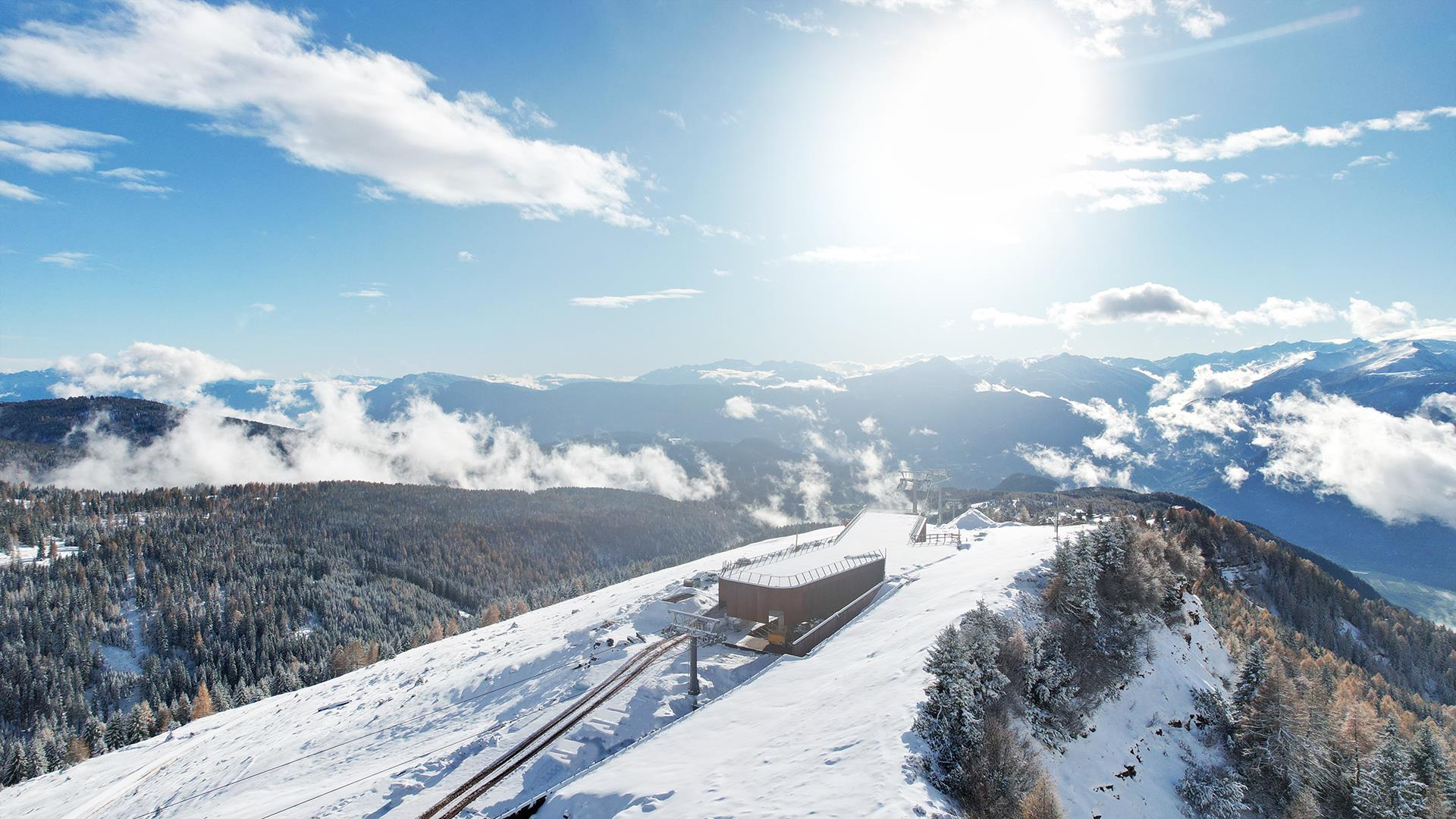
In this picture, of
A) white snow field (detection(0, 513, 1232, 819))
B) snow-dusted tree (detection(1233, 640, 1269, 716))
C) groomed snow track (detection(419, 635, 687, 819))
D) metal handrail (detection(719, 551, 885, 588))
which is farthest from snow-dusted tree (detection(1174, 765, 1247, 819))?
groomed snow track (detection(419, 635, 687, 819))

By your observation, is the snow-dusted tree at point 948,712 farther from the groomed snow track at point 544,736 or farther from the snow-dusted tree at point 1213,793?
Result: the groomed snow track at point 544,736

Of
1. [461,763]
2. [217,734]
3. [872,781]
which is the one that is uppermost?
[872,781]

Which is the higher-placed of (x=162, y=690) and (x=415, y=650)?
(x=415, y=650)

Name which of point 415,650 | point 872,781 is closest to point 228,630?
point 415,650

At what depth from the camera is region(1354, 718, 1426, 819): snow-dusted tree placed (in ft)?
88.8

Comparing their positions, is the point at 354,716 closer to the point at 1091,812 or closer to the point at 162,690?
the point at 1091,812

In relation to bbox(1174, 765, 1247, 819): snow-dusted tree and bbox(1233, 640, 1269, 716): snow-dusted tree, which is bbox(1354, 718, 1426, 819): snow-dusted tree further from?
bbox(1233, 640, 1269, 716): snow-dusted tree

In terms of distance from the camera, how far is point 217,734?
182 ft

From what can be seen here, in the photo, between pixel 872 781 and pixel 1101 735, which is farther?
pixel 1101 735

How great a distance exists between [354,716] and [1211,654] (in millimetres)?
66646

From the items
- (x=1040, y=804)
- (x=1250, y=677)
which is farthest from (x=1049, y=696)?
(x=1250, y=677)

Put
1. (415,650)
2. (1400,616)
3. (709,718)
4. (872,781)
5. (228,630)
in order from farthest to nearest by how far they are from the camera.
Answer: (228,630) < (1400,616) < (415,650) < (709,718) < (872,781)

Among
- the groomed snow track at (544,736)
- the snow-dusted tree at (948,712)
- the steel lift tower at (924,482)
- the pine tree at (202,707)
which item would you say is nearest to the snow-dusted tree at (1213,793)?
the snow-dusted tree at (948,712)

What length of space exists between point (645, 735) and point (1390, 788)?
36.0 metres
